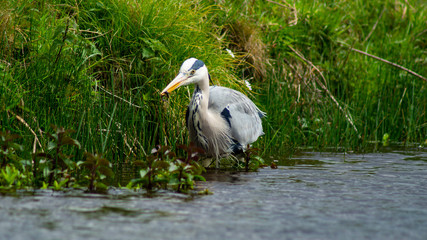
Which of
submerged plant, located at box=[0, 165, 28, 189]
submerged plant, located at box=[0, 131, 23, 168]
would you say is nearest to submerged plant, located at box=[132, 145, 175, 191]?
submerged plant, located at box=[0, 165, 28, 189]

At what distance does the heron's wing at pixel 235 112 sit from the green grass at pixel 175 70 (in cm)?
53

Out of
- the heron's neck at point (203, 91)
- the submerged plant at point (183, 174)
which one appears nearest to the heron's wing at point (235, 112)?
the heron's neck at point (203, 91)

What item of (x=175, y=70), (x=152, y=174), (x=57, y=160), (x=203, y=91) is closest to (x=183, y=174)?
(x=152, y=174)

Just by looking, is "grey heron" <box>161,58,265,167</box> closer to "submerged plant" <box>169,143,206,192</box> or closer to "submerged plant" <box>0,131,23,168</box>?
"submerged plant" <box>169,143,206,192</box>

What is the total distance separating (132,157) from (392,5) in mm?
7266

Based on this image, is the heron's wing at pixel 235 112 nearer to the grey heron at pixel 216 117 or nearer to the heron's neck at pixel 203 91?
the grey heron at pixel 216 117

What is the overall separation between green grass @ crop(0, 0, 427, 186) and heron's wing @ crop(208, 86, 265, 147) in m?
0.53

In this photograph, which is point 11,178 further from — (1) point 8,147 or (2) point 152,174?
(2) point 152,174

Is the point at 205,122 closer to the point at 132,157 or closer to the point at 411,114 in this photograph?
the point at 132,157

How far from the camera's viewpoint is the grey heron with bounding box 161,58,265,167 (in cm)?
556

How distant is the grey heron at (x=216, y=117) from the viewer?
5.56 m

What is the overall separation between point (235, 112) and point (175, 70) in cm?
85

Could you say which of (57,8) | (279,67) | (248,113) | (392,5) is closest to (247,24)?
(279,67)

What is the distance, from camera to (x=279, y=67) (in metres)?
8.28
